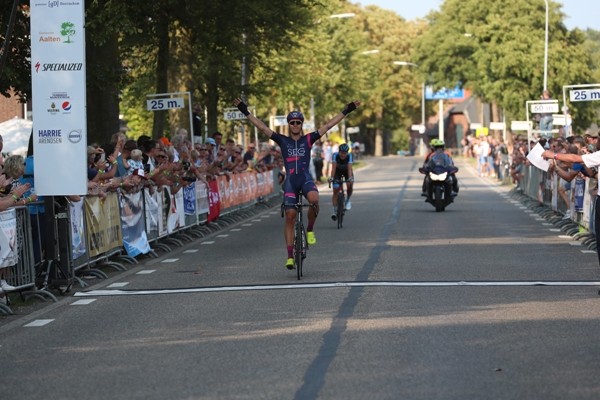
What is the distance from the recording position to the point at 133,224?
19719mm

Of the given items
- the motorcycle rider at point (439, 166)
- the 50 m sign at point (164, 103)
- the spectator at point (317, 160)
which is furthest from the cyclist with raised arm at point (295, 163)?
the spectator at point (317, 160)

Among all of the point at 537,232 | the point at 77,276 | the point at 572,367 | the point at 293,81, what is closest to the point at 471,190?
the point at 293,81

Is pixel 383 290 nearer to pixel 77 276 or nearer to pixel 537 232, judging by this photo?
pixel 77 276

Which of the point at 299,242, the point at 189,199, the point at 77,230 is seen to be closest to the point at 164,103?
the point at 189,199

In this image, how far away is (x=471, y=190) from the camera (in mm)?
49406

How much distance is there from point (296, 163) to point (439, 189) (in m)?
17.1

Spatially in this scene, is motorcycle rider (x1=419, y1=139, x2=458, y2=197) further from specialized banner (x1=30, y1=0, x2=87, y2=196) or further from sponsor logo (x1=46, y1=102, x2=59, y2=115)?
sponsor logo (x1=46, y1=102, x2=59, y2=115)

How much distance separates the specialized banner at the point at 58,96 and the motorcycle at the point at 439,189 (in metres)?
18.6

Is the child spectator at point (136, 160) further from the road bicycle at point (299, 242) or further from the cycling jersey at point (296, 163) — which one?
the road bicycle at point (299, 242)

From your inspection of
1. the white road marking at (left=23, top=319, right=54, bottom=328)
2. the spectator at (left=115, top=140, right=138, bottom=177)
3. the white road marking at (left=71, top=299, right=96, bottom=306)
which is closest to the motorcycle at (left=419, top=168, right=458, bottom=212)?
the spectator at (left=115, top=140, right=138, bottom=177)

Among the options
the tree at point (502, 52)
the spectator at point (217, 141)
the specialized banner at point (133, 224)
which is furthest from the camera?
the tree at point (502, 52)

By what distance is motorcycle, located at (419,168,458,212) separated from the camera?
3331 cm

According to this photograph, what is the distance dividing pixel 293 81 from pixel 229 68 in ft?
68.8

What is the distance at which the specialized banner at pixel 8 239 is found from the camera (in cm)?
1384
